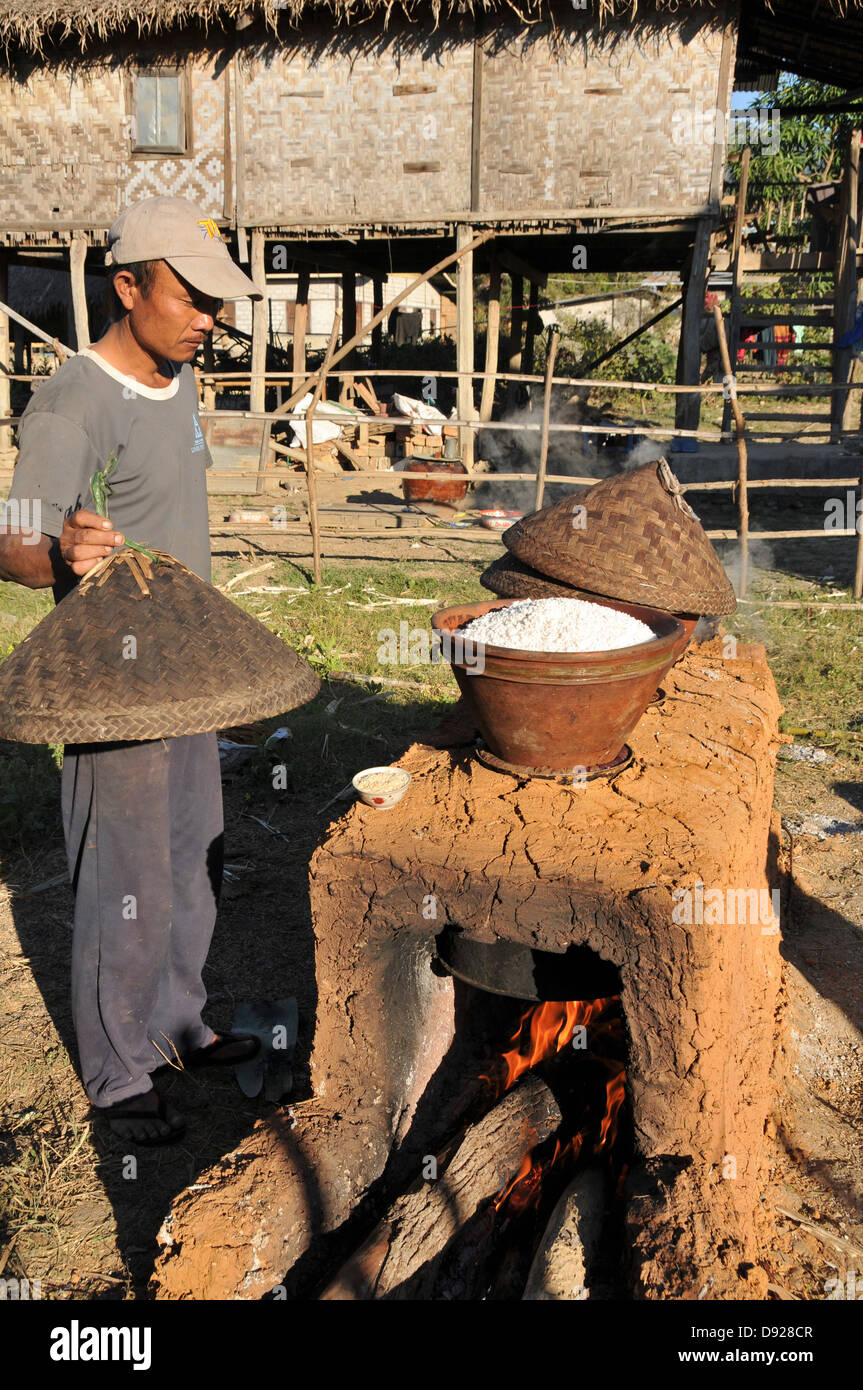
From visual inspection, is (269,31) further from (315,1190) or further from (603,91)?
(315,1190)

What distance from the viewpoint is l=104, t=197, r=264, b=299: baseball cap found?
8.59ft

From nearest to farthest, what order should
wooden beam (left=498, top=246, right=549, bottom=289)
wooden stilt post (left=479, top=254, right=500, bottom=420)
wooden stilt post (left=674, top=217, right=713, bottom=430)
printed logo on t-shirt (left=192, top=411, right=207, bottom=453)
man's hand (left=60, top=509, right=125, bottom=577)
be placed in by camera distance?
man's hand (left=60, top=509, right=125, bottom=577)
printed logo on t-shirt (left=192, top=411, right=207, bottom=453)
wooden stilt post (left=674, top=217, right=713, bottom=430)
wooden stilt post (left=479, top=254, right=500, bottom=420)
wooden beam (left=498, top=246, right=549, bottom=289)

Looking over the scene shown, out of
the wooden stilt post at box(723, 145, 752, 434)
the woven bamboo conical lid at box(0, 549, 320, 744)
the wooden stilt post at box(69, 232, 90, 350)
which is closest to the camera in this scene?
the woven bamboo conical lid at box(0, 549, 320, 744)

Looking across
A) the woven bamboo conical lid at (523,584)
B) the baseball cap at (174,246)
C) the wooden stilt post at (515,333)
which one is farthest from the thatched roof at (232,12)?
the baseball cap at (174,246)

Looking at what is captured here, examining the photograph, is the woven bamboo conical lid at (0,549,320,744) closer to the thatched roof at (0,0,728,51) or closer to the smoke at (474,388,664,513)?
the smoke at (474,388,664,513)

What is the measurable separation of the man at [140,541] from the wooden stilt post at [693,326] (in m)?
9.81

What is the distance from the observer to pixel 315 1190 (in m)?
2.44

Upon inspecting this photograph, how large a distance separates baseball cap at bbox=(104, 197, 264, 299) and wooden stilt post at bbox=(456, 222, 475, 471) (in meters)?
10.0

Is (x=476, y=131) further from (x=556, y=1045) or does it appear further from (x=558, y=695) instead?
(x=556, y=1045)

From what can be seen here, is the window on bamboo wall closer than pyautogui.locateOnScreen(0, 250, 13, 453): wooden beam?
Yes

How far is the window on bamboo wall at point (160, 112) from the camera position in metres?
12.7

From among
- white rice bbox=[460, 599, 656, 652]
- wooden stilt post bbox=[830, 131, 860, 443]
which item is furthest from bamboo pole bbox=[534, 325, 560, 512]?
white rice bbox=[460, 599, 656, 652]

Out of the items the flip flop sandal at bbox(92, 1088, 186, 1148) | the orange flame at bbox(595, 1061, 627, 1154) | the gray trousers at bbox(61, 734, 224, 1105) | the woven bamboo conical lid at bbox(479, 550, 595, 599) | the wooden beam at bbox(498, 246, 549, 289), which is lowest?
the flip flop sandal at bbox(92, 1088, 186, 1148)

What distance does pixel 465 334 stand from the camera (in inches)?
504
